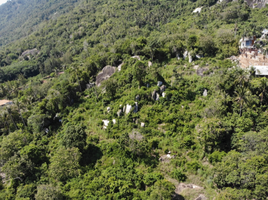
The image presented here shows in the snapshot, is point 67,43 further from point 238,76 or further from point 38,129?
point 238,76

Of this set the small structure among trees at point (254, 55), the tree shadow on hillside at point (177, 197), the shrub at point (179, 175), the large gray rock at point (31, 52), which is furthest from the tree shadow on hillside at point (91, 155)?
the large gray rock at point (31, 52)

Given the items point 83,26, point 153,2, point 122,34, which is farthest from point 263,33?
point 83,26

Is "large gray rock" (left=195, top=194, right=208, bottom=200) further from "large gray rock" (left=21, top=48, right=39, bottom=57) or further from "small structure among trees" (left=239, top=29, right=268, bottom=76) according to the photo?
"large gray rock" (left=21, top=48, right=39, bottom=57)

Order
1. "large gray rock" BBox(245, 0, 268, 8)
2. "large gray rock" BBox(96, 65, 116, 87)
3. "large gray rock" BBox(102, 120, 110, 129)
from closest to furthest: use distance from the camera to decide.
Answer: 1. "large gray rock" BBox(102, 120, 110, 129)
2. "large gray rock" BBox(96, 65, 116, 87)
3. "large gray rock" BBox(245, 0, 268, 8)

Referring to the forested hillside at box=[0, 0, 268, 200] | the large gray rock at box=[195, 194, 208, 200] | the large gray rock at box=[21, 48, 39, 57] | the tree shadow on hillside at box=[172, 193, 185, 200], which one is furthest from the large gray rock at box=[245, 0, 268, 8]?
the large gray rock at box=[21, 48, 39, 57]

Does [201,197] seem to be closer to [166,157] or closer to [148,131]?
[166,157]
